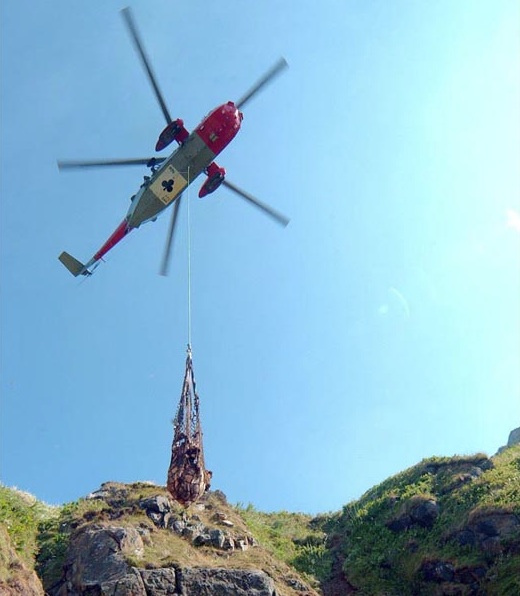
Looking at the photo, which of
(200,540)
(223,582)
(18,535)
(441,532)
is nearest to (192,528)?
(200,540)

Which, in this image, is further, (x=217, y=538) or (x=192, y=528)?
(x=192, y=528)

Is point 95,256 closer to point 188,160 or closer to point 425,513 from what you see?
point 188,160

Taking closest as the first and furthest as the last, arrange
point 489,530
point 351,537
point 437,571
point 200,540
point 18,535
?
point 18,535, point 200,540, point 437,571, point 489,530, point 351,537

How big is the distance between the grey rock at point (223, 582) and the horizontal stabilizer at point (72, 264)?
1139 cm

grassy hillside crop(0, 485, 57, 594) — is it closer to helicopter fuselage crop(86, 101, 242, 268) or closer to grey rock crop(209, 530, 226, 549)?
grey rock crop(209, 530, 226, 549)

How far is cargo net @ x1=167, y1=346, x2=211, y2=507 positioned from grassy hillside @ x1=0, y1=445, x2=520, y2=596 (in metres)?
3.01

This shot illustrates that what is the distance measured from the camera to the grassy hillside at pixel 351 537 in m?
17.8

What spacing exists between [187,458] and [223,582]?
3.92 meters

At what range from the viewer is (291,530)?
80.5 feet

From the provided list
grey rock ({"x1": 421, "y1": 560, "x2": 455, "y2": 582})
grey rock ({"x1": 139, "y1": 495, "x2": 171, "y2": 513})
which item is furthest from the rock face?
grey rock ({"x1": 421, "y1": 560, "x2": 455, "y2": 582})

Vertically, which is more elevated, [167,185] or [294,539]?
[167,185]

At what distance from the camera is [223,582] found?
1614 cm

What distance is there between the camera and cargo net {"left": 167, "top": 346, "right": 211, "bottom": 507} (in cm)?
1467

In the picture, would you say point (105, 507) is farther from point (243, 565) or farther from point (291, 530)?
point (291, 530)
